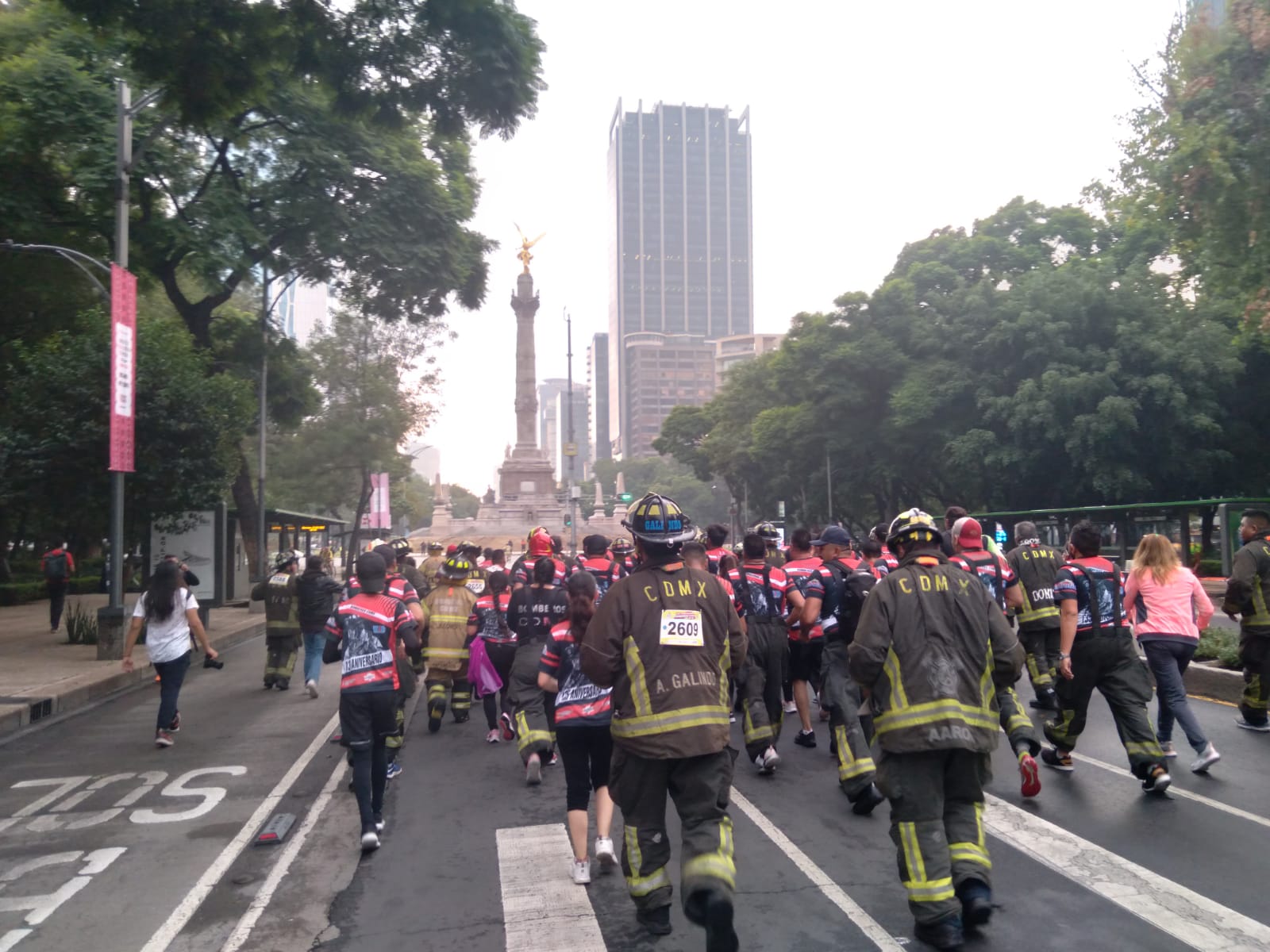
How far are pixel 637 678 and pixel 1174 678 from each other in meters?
5.09

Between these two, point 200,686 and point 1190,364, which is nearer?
point 200,686

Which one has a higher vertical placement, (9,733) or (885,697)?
(885,697)

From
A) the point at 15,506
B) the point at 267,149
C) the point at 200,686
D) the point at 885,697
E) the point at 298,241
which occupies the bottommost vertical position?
the point at 200,686

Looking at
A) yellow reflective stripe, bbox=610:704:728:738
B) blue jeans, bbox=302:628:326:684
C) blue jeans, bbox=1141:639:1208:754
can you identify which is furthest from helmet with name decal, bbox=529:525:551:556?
blue jeans, bbox=302:628:326:684

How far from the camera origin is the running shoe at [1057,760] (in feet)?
25.3

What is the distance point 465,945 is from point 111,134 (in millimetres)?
18045

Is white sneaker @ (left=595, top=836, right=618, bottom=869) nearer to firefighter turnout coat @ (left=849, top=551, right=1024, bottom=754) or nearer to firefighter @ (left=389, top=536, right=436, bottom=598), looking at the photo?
firefighter turnout coat @ (left=849, top=551, right=1024, bottom=754)

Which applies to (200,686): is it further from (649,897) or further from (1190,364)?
(1190,364)

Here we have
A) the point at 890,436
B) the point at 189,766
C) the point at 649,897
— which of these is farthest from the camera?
the point at 890,436

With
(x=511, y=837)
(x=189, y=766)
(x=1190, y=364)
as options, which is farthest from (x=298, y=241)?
(x=1190, y=364)

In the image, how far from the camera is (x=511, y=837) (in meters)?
6.51

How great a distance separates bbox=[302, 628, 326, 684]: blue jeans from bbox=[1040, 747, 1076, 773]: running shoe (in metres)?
8.18

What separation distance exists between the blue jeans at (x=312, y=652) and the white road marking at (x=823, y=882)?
6.78m

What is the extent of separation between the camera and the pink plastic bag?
951 cm
